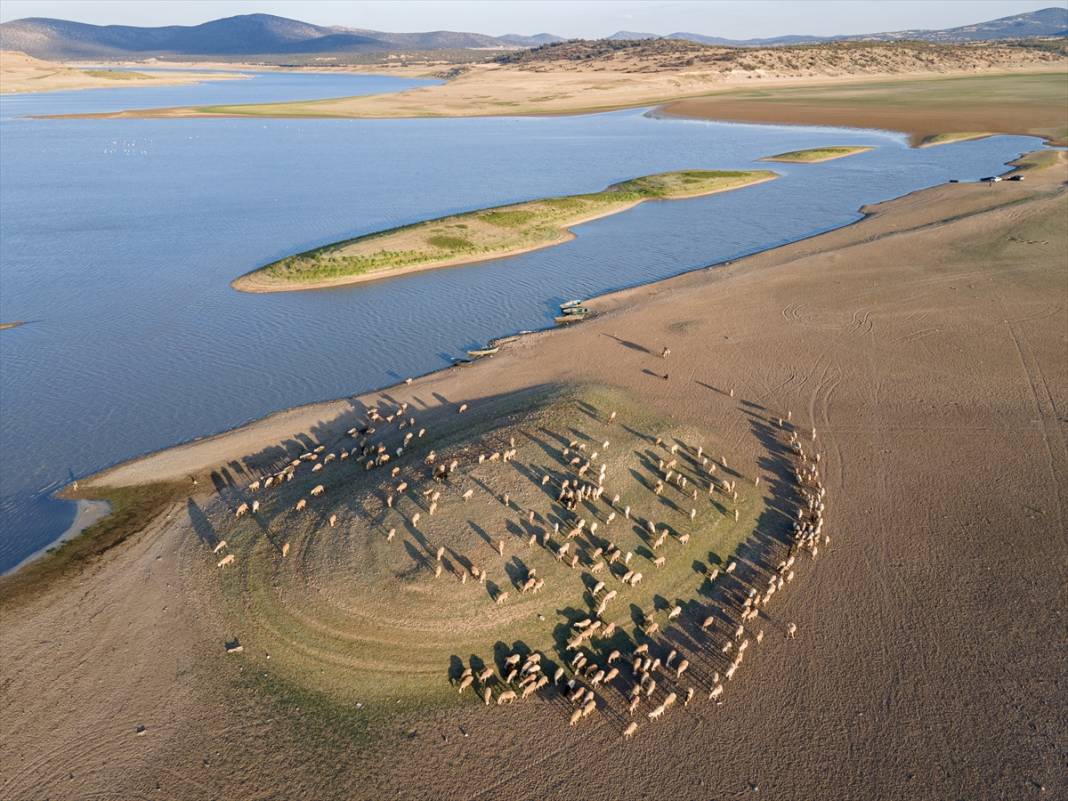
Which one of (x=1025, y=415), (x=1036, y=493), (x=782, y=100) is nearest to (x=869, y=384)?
(x=1025, y=415)

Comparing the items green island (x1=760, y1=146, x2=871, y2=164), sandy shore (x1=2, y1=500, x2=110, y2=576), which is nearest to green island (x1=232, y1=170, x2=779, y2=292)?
green island (x1=760, y1=146, x2=871, y2=164)

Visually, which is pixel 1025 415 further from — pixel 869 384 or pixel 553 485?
pixel 553 485

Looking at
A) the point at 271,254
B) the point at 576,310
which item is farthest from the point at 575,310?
the point at 271,254

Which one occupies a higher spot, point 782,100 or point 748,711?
point 782,100

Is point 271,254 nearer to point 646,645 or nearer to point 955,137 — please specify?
point 646,645

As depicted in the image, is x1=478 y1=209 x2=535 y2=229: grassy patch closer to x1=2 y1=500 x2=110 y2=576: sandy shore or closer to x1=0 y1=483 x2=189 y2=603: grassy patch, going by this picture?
x1=0 y1=483 x2=189 y2=603: grassy patch

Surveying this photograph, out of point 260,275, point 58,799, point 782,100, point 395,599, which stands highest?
point 782,100

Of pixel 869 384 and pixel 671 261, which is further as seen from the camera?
pixel 671 261
